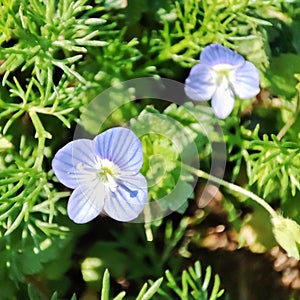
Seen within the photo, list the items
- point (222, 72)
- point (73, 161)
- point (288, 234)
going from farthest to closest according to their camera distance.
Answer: point (222, 72), point (288, 234), point (73, 161)

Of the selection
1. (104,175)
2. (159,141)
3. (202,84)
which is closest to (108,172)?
(104,175)

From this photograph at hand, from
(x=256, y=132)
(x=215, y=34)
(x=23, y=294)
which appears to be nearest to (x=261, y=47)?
(x=215, y=34)

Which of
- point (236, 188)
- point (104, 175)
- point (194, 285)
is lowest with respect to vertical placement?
point (194, 285)

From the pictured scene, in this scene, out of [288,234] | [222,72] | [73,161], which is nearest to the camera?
[73,161]

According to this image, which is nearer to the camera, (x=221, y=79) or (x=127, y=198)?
(x=127, y=198)

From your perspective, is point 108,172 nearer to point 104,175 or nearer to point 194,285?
point 104,175

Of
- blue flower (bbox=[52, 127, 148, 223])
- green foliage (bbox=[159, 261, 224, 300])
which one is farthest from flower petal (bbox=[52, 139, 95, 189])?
green foliage (bbox=[159, 261, 224, 300])

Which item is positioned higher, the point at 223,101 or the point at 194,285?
the point at 223,101

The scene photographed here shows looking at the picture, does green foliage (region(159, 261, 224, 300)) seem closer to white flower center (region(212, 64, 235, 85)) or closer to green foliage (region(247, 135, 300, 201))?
green foliage (region(247, 135, 300, 201))
